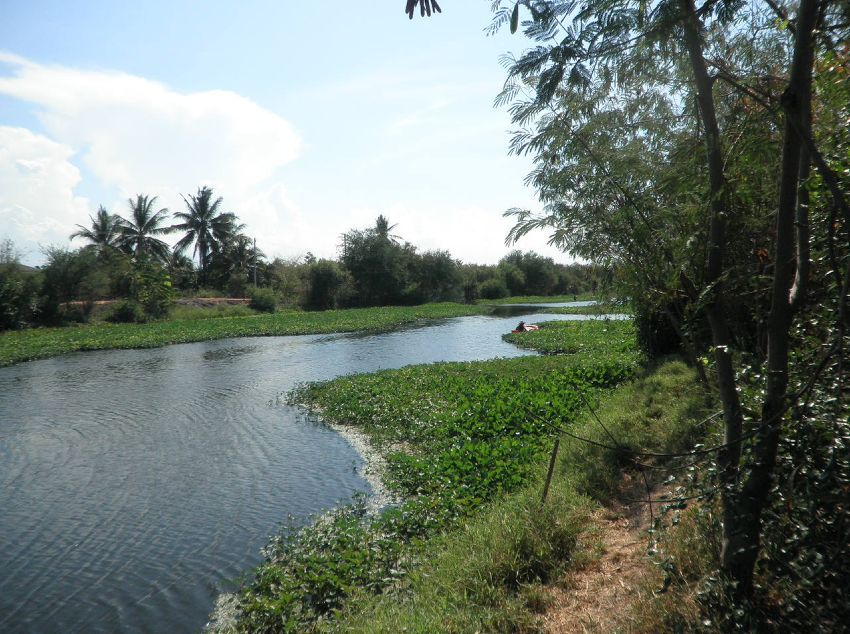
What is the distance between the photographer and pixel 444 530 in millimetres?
6613

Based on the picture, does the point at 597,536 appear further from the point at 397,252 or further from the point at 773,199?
the point at 397,252

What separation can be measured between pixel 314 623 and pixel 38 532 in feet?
16.2

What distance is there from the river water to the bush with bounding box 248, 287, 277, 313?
31055 mm

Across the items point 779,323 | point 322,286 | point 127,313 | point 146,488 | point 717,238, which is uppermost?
point 322,286

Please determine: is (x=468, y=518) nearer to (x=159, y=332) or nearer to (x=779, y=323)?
(x=779, y=323)

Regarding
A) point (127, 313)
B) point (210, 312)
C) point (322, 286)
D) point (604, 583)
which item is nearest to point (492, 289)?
point (322, 286)

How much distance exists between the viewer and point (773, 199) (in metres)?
3.70

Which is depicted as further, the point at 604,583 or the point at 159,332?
the point at 159,332

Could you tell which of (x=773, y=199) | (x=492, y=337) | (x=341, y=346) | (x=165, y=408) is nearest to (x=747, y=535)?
(x=773, y=199)

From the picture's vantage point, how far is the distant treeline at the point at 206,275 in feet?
122

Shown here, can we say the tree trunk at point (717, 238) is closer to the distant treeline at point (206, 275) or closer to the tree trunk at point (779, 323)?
the tree trunk at point (779, 323)

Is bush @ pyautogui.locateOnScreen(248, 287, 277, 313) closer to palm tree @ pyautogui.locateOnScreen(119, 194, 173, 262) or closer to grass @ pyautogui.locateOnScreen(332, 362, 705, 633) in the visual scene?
palm tree @ pyautogui.locateOnScreen(119, 194, 173, 262)

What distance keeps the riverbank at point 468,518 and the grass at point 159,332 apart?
2088 centimetres

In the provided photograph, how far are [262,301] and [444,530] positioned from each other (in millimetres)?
46737
